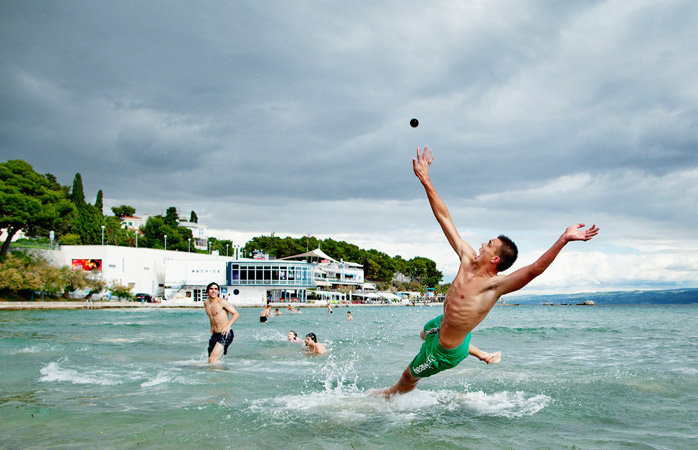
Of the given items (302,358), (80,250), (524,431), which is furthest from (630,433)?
(80,250)

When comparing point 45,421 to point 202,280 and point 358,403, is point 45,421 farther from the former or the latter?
point 202,280

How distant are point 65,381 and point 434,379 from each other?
6736 millimetres

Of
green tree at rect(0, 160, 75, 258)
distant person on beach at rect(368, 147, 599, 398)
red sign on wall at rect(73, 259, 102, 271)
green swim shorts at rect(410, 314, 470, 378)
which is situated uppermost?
green tree at rect(0, 160, 75, 258)

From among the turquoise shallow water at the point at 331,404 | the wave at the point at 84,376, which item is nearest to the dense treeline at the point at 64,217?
the turquoise shallow water at the point at 331,404

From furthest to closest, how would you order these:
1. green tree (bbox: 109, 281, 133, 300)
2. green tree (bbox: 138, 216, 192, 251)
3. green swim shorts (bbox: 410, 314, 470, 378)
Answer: green tree (bbox: 138, 216, 192, 251) < green tree (bbox: 109, 281, 133, 300) < green swim shorts (bbox: 410, 314, 470, 378)

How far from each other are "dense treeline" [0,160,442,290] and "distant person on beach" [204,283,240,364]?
149 feet

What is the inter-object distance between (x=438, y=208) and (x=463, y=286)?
0.87 metres

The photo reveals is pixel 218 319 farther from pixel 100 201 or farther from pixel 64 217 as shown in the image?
pixel 100 201

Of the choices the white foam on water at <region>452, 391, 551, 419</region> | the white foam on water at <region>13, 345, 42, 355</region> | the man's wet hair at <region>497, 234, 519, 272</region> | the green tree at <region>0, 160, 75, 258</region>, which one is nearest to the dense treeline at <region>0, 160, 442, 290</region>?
the green tree at <region>0, 160, 75, 258</region>

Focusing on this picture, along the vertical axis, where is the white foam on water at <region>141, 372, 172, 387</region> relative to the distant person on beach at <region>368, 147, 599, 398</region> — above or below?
below

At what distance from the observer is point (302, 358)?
13.3m

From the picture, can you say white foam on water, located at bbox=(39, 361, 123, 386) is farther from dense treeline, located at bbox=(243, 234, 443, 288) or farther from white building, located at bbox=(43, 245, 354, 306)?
dense treeline, located at bbox=(243, 234, 443, 288)

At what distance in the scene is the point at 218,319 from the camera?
34.9ft

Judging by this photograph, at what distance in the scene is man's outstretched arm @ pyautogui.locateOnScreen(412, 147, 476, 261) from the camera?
525 cm
